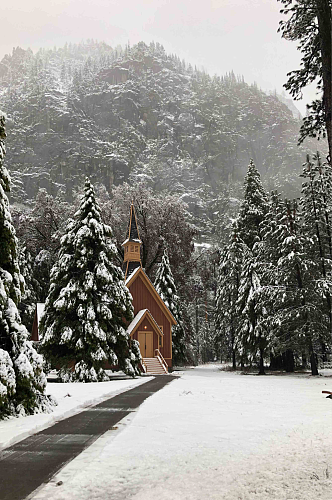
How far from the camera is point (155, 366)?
2989cm

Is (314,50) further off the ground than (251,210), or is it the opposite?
(251,210)

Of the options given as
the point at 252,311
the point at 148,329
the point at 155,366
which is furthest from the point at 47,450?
the point at 148,329

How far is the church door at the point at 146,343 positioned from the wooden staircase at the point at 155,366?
55 cm

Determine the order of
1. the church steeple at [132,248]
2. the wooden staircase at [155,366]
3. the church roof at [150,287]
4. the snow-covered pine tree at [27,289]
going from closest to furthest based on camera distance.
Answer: the wooden staircase at [155,366], the church roof at [150,287], the church steeple at [132,248], the snow-covered pine tree at [27,289]

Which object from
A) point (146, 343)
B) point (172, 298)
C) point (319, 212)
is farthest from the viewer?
point (172, 298)

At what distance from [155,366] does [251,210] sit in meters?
15.6

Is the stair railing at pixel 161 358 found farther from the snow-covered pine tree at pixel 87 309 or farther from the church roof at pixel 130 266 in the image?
the snow-covered pine tree at pixel 87 309

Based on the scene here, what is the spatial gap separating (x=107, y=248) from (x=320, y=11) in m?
16.7

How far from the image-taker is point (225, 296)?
38.5m

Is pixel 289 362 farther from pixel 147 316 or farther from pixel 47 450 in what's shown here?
pixel 47 450

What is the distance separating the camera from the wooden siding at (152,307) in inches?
1265

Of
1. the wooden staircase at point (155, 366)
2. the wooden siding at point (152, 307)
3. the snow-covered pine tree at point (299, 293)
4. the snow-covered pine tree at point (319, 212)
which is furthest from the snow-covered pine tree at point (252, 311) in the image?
the wooden siding at point (152, 307)

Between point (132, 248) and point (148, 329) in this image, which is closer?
point (148, 329)

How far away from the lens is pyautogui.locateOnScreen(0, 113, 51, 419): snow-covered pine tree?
8.54 m
